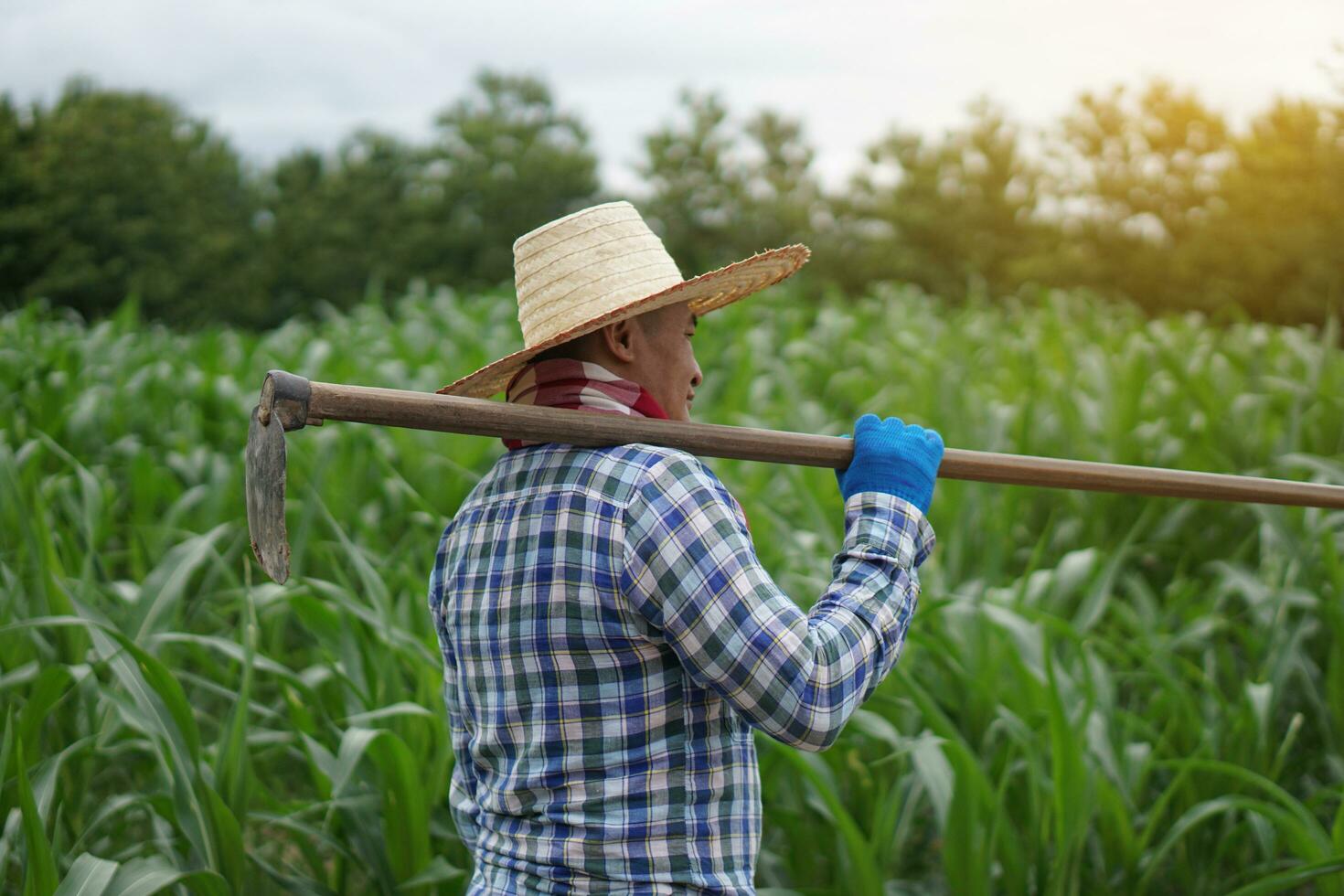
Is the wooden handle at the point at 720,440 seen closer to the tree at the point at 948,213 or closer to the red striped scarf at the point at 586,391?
the red striped scarf at the point at 586,391

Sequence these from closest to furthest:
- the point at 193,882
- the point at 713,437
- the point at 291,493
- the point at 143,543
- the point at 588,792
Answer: the point at 588,792, the point at 713,437, the point at 193,882, the point at 143,543, the point at 291,493

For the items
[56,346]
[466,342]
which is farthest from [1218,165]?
[56,346]

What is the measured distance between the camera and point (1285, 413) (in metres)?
4.16

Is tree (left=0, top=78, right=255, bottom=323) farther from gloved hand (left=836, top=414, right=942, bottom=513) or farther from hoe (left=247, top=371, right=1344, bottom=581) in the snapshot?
gloved hand (left=836, top=414, right=942, bottom=513)

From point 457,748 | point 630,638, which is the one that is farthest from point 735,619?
point 457,748

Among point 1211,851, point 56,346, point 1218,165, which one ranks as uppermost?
point 1218,165

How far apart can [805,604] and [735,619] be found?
5.09 feet

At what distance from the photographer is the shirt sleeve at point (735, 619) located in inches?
49.0

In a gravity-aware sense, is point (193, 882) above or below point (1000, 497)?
below

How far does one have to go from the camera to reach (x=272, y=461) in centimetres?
132

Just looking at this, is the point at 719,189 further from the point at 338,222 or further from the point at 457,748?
the point at 457,748

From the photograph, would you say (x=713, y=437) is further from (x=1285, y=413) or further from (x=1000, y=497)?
(x=1285, y=413)

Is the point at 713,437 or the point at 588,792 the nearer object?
the point at 588,792

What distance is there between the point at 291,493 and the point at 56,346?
1.36 meters
